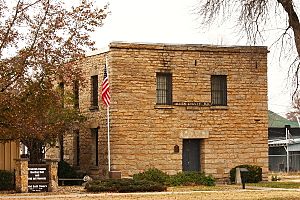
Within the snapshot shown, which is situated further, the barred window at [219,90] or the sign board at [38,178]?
the barred window at [219,90]

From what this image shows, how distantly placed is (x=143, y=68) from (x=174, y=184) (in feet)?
19.5

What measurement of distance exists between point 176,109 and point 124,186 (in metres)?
7.95

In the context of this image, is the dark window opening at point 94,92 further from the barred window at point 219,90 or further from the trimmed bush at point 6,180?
the trimmed bush at point 6,180

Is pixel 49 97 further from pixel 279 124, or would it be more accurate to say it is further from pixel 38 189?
pixel 279 124

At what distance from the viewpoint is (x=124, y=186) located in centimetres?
3444

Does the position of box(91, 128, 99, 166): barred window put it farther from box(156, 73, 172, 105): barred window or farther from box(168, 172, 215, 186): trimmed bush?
box(168, 172, 215, 186): trimmed bush

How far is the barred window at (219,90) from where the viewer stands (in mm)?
42625

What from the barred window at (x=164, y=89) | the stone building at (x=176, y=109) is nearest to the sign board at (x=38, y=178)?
the stone building at (x=176, y=109)

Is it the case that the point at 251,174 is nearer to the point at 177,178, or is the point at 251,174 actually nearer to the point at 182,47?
the point at 177,178

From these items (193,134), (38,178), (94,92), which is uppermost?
(94,92)

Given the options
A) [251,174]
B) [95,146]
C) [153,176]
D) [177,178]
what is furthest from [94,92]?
[251,174]

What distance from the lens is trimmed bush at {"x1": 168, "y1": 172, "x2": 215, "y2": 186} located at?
3912 centimetres

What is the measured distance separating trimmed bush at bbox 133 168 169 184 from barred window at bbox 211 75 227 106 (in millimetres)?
5517

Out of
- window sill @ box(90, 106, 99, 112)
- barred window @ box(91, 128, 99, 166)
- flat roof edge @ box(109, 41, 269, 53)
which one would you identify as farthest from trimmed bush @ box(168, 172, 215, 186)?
flat roof edge @ box(109, 41, 269, 53)
